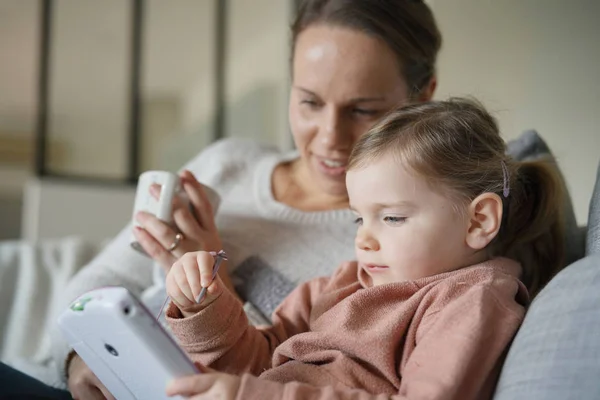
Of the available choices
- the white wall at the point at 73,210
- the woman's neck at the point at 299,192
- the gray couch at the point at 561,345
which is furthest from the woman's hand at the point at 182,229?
the white wall at the point at 73,210

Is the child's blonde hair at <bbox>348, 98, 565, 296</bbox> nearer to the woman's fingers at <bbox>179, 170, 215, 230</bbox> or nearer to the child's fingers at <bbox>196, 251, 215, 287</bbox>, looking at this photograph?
the child's fingers at <bbox>196, 251, 215, 287</bbox>

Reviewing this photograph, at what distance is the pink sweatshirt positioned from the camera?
69 cm

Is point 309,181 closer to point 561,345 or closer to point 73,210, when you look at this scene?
point 561,345

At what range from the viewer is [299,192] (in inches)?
52.9

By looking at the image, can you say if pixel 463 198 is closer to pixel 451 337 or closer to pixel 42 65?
pixel 451 337

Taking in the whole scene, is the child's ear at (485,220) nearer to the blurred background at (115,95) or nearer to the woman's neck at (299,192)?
the woman's neck at (299,192)

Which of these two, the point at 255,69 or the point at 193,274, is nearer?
the point at 193,274

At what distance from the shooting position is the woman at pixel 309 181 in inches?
44.6

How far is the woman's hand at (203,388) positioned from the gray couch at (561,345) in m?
0.27

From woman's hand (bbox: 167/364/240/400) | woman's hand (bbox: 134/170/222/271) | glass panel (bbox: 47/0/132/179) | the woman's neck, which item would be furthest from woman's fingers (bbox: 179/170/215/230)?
glass panel (bbox: 47/0/132/179)

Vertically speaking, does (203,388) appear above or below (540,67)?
below

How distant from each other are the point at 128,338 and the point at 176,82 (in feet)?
10.8

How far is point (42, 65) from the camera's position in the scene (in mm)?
3088

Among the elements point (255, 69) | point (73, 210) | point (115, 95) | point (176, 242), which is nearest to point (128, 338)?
point (176, 242)
